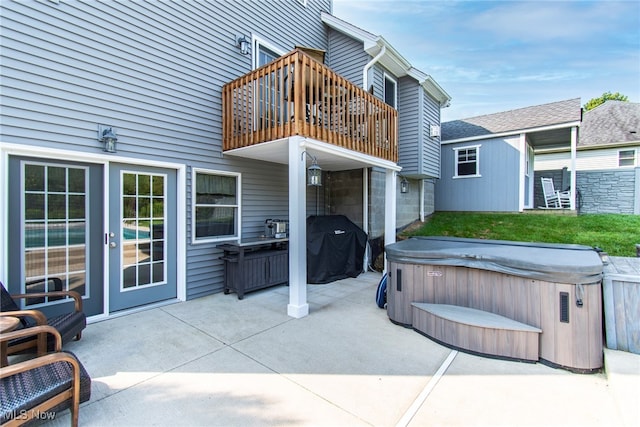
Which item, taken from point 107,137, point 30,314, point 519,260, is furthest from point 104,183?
point 519,260

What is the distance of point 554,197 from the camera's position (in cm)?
1059

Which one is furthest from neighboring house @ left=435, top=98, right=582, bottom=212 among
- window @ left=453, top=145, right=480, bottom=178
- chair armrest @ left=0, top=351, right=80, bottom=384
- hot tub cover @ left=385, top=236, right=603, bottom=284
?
chair armrest @ left=0, top=351, right=80, bottom=384

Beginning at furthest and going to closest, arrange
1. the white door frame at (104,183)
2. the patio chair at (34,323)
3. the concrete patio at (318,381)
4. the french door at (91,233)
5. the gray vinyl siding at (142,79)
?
the french door at (91,233)
the gray vinyl siding at (142,79)
the white door frame at (104,183)
the patio chair at (34,323)
the concrete patio at (318,381)

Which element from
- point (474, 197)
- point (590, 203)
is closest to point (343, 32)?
point (474, 197)

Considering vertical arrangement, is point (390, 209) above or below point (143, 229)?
above

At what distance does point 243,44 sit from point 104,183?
364 cm

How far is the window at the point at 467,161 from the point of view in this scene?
1093 cm

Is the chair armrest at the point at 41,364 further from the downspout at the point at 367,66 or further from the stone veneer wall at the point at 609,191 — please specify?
the stone veneer wall at the point at 609,191

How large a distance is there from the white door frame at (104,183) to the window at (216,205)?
226mm

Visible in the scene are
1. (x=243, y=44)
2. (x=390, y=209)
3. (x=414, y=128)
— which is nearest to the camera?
(x=243, y=44)

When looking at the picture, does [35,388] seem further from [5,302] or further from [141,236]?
[141,236]

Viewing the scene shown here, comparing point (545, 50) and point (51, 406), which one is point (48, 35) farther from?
point (545, 50)

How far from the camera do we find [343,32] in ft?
24.5

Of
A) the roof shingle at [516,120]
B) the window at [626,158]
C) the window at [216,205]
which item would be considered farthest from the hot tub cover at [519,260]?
the window at [626,158]
